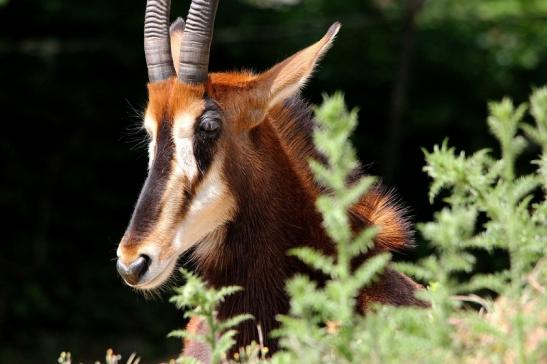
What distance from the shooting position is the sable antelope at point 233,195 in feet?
17.2

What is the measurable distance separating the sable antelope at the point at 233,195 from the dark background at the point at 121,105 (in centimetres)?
740

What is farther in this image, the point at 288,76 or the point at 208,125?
the point at 288,76

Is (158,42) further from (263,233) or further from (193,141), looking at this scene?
(263,233)

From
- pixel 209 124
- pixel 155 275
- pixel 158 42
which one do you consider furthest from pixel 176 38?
pixel 155 275

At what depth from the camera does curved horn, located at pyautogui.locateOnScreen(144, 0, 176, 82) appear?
5926 mm

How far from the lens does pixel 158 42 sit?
237 inches

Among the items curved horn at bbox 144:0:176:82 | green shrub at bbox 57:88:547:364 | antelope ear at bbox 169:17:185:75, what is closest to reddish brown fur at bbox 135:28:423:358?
curved horn at bbox 144:0:176:82

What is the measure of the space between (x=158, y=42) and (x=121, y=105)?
26.1 ft

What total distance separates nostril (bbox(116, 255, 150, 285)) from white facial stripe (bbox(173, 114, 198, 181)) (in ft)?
1.63

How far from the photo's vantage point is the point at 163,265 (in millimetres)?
5145

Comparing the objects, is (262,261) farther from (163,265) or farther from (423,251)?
(423,251)

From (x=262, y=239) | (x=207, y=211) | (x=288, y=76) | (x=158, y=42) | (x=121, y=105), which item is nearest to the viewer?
(x=207, y=211)

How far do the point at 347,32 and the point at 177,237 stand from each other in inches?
382

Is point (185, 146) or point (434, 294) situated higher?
point (185, 146)
